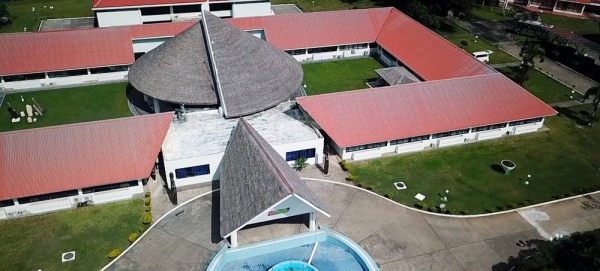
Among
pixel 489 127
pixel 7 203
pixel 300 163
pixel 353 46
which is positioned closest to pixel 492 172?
pixel 489 127

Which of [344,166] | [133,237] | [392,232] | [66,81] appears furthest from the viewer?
[66,81]

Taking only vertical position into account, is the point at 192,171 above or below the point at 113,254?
above

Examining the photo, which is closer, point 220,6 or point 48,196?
point 48,196

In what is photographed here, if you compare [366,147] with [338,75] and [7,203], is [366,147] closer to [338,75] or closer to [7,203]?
[338,75]

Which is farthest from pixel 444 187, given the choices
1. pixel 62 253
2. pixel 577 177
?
pixel 62 253

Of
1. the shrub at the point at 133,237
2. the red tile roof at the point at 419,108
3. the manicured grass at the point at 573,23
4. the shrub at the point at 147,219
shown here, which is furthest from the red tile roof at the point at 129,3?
the manicured grass at the point at 573,23

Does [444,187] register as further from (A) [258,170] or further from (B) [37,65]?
(B) [37,65]

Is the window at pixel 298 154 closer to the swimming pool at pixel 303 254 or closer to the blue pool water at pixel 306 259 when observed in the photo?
the swimming pool at pixel 303 254

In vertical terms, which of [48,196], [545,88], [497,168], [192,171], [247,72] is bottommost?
[497,168]
